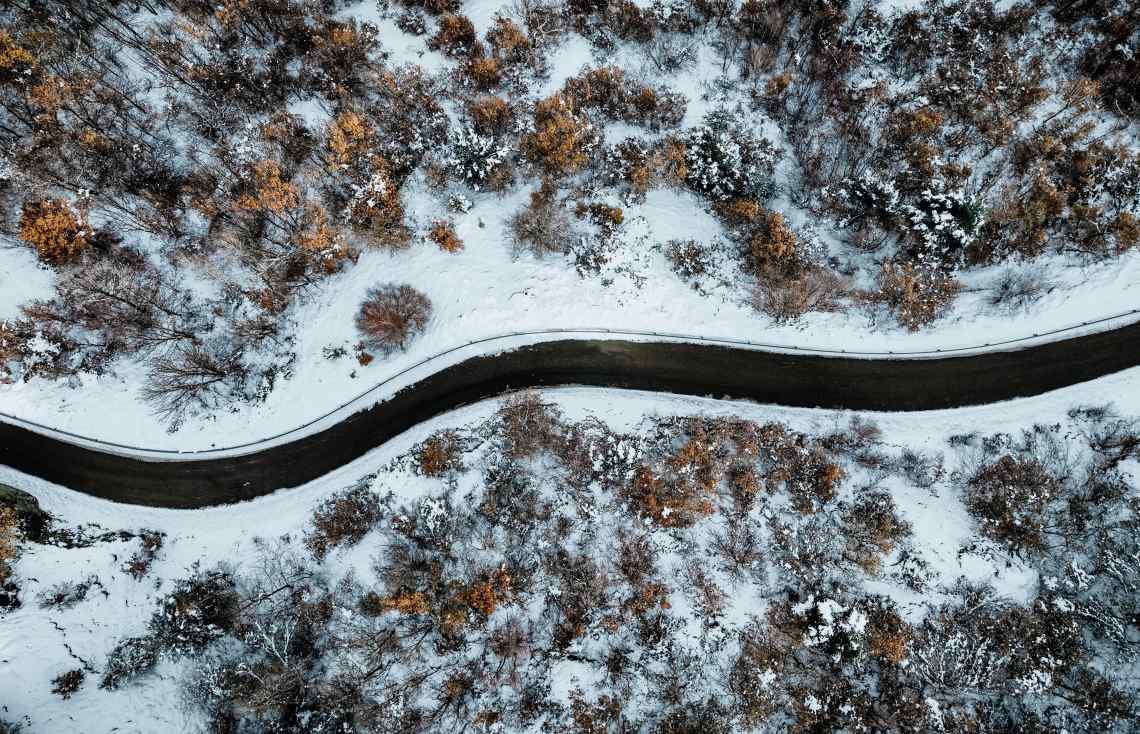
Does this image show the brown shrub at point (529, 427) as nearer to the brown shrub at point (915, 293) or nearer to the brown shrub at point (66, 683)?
the brown shrub at point (915, 293)

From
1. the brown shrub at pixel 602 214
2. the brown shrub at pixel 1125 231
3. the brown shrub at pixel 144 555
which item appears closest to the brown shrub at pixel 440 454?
the brown shrub at pixel 602 214

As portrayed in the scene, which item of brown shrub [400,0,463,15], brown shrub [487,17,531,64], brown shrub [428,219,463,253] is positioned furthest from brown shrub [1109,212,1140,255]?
brown shrub [400,0,463,15]

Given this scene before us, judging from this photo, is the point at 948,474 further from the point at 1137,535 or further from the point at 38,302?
the point at 38,302

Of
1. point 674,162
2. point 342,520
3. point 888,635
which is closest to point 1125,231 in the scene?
point 674,162

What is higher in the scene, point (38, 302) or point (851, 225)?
point (38, 302)

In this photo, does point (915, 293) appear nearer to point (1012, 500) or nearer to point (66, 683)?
point (1012, 500)

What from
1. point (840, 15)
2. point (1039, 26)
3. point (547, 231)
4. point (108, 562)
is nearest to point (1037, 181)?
point (1039, 26)
